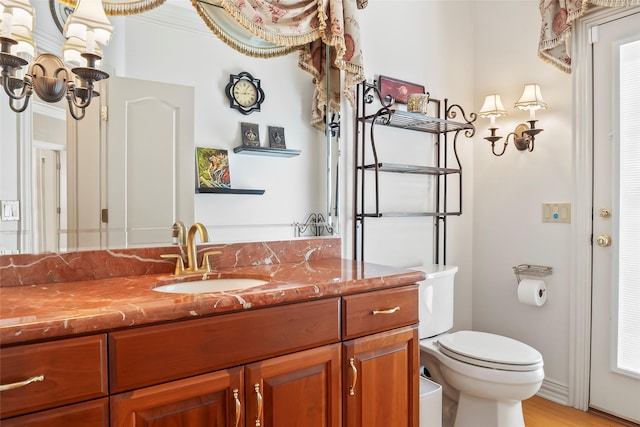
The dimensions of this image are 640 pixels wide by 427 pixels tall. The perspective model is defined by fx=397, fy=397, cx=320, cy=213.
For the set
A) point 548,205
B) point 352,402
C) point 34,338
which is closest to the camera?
point 34,338

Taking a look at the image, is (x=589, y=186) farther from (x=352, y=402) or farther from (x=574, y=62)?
(x=352, y=402)

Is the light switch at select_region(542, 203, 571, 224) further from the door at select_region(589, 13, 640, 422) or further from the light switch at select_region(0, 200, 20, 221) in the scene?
the light switch at select_region(0, 200, 20, 221)

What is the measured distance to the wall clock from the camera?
1630 millimetres

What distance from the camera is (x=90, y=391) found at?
857 millimetres

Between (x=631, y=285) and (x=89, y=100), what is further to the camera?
(x=631, y=285)

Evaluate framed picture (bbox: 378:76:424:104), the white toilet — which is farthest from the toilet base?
framed picture (bbox: 378:76:424:104)

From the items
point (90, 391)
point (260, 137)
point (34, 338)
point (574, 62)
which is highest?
point (574, 62)

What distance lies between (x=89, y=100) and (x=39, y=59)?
176 millimetres

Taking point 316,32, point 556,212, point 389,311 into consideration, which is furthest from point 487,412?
point 316,32

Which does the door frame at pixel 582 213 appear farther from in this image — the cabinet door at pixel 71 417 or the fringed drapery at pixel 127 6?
the cabinet door at pixel 71 417

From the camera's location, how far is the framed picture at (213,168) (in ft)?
5.08

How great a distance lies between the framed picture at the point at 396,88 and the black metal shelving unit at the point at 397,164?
5 centimetres

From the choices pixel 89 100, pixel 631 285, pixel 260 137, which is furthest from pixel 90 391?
pixel 631 285

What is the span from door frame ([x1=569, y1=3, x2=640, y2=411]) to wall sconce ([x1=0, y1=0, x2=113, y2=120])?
2246mm
